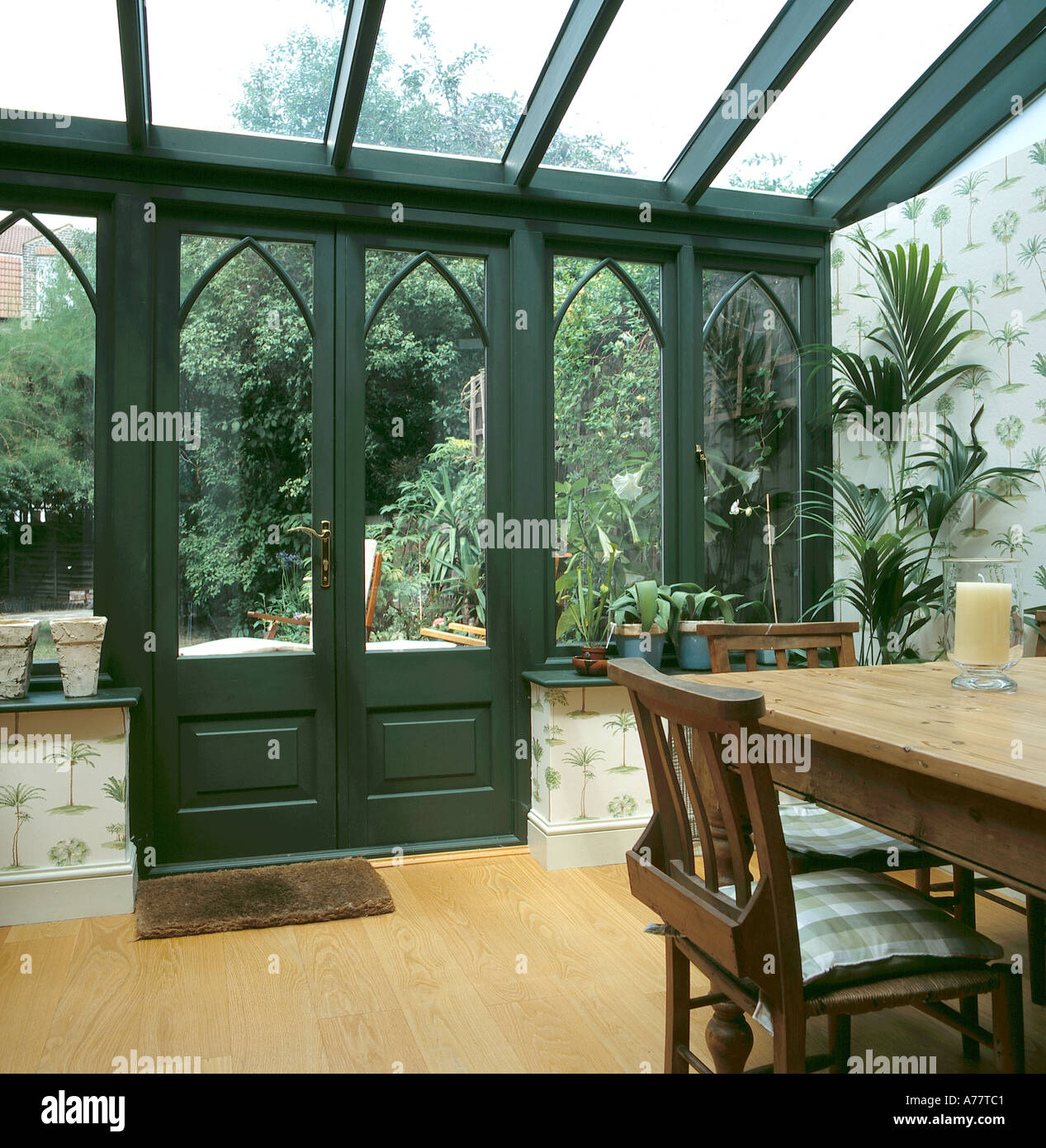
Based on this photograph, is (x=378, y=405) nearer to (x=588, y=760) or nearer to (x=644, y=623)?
(x=644, y=623)

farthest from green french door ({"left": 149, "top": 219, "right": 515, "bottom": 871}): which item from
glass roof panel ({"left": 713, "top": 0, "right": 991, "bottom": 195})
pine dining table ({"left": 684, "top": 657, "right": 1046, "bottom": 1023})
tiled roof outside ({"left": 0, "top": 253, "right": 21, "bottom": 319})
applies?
pine dining table ({"left": 684, "top": 657, "right": 1046, "bottom": 1023})

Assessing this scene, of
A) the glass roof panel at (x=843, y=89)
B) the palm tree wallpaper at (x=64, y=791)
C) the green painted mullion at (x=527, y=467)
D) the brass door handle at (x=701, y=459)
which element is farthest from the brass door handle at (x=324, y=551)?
the glass roof panel at (x=843, y=89)

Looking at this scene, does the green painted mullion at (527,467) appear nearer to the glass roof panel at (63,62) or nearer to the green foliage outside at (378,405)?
the green foliage outside at (378,405)

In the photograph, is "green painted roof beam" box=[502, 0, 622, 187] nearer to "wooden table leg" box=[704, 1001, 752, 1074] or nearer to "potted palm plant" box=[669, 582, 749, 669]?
"potted palm plant" box=[669, 582, 749, 669]

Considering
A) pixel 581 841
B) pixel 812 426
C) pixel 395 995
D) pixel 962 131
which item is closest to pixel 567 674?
pixel 581 841

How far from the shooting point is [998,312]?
3242 mm

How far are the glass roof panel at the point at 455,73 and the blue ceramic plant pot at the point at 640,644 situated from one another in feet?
6.17

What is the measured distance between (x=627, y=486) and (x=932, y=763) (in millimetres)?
2546

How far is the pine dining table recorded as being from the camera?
3.91 feet

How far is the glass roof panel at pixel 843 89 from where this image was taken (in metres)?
3.14

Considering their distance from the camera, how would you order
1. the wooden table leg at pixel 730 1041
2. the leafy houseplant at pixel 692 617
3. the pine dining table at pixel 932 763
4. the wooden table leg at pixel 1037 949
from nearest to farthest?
the pine dining table at pixel 932 763, the wooden table leg at pixel 730 1041, the wooden table leg at pixel 1037 949, the leafy houseplant at pixel 692 617

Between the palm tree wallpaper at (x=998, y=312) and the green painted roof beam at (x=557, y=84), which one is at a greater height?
the green painted roof beam at (x=557, y=84)

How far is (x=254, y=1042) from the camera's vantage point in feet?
6.95
